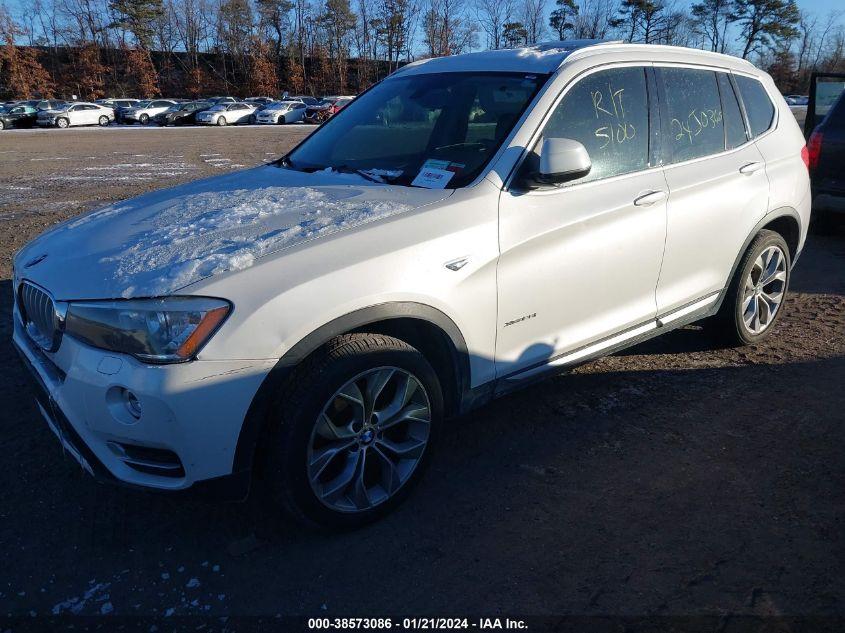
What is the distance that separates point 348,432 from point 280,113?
40.7 m

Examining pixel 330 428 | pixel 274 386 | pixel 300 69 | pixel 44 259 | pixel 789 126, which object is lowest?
pixel 330 428

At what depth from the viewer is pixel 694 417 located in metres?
3.77

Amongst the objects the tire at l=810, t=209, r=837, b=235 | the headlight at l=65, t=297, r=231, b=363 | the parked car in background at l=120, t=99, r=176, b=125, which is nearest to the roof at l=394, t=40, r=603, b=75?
the headlight at l=65, t=297, r=231, b=363

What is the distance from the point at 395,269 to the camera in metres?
2.65

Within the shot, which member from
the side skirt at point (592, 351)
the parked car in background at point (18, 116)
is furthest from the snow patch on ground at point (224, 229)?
the parked car in background at point (18, 116)

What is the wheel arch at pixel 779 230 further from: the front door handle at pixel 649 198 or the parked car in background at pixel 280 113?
the parked car in background at pixel 280 113

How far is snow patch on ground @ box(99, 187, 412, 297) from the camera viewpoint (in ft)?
8.00

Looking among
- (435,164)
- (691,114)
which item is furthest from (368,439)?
(691,114)

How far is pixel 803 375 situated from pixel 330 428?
3167 millimetres

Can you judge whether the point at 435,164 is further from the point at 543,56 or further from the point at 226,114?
the point at 226,114

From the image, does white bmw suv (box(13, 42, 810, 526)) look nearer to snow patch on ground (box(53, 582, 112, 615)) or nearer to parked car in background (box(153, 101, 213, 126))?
snow patch on ground (box(53, 582, 112, 615))

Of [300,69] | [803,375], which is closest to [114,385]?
[803,375]

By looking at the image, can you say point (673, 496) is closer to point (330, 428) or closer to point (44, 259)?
point (330, 428)

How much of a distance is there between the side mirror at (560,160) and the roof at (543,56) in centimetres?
56
